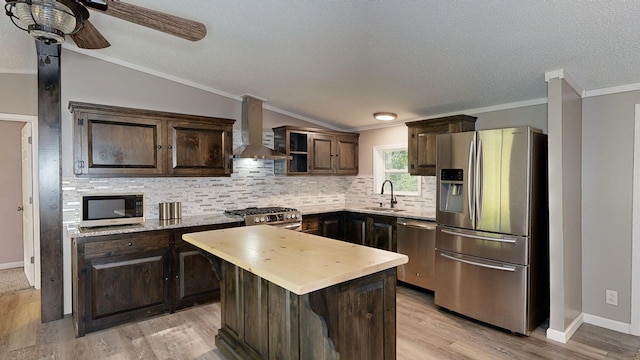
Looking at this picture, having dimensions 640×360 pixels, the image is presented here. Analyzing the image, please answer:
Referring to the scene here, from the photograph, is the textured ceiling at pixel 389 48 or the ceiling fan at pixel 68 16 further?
the textured ceiling at pixel 389 48

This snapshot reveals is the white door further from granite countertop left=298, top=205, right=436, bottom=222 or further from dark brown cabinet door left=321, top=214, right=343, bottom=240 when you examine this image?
dark brown cabinet door left=321, top=214, right=343, bottom=240

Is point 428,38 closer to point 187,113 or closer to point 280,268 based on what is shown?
point 280,268

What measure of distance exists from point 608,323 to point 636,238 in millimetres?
824

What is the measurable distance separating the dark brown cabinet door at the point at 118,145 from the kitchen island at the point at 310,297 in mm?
1467

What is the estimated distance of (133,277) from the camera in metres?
3.21

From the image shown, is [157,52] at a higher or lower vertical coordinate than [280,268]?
higher

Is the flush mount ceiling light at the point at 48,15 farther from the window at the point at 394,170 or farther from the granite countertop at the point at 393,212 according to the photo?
the window at the point at 394,170

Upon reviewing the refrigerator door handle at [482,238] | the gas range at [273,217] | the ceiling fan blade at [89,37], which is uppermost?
the ceiling fan blade at [89,37]

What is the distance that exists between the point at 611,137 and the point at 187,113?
4384 millimetres

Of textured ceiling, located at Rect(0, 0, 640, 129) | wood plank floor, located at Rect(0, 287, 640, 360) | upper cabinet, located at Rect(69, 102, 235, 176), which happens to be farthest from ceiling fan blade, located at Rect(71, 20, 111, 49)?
wood plank floor, located at Rect(0, 287, 640, 360)

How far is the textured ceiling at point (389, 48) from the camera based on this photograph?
2.17m

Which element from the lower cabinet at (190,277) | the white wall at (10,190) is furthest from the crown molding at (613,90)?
the white wall at (10,190)

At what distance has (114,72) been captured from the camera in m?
3.64

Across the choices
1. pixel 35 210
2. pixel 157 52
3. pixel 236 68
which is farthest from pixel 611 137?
pixel 35 210
